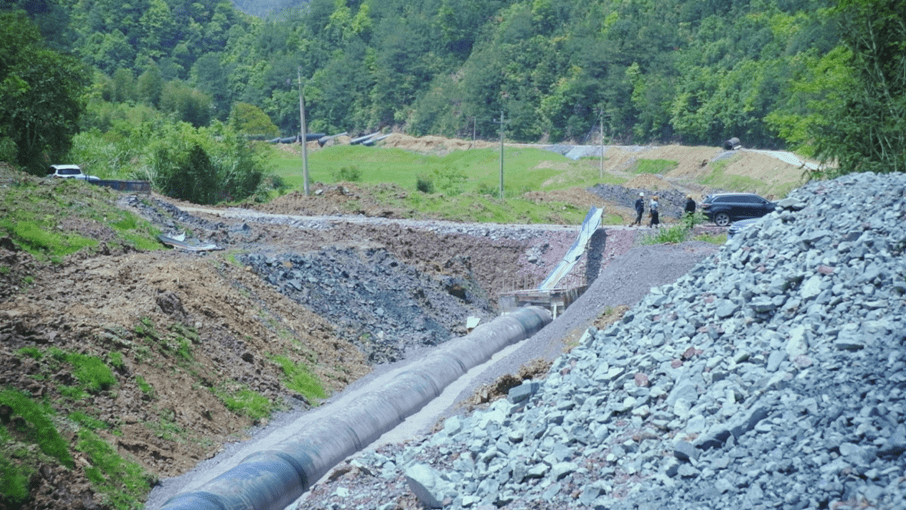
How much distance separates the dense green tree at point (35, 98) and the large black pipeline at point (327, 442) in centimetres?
3270

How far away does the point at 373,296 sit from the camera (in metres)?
32.8

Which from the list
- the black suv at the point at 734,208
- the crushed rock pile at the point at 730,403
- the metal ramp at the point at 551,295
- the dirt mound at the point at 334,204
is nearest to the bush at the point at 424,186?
Answer: the dirt mound at the point at 334,204

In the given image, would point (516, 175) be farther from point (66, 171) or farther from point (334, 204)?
point (66, 171)

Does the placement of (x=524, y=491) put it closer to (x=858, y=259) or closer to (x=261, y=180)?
(x=858, y=259)

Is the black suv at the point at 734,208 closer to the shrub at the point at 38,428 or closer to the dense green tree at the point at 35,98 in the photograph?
the shrub at the point at 38,428

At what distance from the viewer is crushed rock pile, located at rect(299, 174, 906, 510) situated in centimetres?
1123

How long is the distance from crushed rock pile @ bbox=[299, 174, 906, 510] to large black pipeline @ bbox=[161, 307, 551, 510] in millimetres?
855

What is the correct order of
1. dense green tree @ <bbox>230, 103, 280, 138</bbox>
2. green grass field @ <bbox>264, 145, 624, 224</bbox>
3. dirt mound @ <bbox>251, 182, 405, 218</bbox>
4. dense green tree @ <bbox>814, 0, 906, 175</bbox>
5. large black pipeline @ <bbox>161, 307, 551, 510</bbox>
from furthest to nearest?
dense green tree @ <bbox>230, 103, 280, 138</bbox> < green grass field @ <bbox>264, 145, 624, 224</bbox> < dirt mound @ <bbox>251, 182, 405, 218</bbox> < dense green tree @ <bbox>814, 0, 906, 175</bbox> < large black pipeline @ <bbox>161, 307, 551, 510</bbox>

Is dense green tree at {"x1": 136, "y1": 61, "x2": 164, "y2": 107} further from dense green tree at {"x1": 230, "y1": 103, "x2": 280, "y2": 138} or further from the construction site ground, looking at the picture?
the construction site ground

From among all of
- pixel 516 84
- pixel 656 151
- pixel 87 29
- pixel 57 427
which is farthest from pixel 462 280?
pixel 87 29

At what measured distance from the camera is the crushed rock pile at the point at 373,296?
3027 centimetres

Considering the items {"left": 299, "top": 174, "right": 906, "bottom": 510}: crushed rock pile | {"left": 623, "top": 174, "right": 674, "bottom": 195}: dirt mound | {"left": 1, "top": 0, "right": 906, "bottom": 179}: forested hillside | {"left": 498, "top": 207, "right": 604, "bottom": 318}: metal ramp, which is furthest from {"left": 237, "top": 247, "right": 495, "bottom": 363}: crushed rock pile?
{"left": 623, "top": 174, "right": 674, "bottom": 195}: dirt mound

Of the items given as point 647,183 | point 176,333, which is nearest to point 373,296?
point 176,333

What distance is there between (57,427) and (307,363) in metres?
9.47
